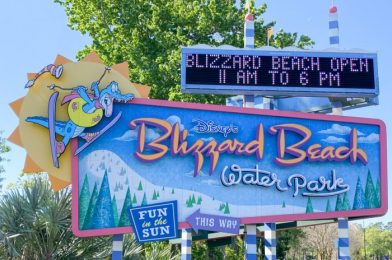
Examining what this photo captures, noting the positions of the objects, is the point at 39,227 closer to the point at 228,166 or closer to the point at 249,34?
the point at 228,166

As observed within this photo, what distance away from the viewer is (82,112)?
12.6 m

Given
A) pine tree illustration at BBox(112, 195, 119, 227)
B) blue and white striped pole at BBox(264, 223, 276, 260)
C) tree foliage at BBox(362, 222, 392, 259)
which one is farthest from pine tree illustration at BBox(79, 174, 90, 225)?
tree foliage at BBox(362, 222, 392, 259)

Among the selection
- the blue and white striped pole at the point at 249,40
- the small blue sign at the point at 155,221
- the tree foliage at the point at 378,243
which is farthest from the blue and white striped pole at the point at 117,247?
the tree foliage at the point at 378,243

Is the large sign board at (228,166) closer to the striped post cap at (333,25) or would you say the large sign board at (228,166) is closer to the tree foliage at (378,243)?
the striped post cap at (333,25)

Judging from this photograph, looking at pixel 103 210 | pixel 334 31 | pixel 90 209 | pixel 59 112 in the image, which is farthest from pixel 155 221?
pixel 334 31

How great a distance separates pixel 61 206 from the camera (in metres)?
14.5

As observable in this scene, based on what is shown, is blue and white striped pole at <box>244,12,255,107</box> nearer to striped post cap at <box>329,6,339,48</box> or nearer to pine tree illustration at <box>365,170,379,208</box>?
striped post cap at <box>329,6,339,48</box>

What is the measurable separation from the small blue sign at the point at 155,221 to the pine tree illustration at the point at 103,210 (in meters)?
0.47

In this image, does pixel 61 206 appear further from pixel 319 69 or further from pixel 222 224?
pixel 319 69

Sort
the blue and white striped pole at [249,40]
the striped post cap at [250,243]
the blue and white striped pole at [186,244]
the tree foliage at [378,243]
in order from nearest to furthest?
the striped post cap at [250,243] < the blue and white striped pole at [249,40] < the blue and white striped pole at [186,244] < the tree foliage at [378,243]

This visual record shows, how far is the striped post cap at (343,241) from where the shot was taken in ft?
44.0

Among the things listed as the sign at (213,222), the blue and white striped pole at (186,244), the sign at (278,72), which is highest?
the sign at (278,72)

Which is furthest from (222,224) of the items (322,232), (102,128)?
(322,232)

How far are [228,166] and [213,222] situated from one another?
140 cm
